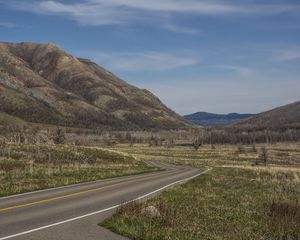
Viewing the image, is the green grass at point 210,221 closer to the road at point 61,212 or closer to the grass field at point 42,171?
the road at point 61,212

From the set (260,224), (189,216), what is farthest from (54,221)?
(260,224)

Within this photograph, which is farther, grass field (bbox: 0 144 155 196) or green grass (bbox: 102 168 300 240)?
grass field (bbox: 0 144 155 196)

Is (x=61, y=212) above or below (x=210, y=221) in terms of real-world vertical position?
above

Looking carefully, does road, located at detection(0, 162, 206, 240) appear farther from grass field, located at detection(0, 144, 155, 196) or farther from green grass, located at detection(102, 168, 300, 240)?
grass field, located at detection(0, 144, 155, 196)

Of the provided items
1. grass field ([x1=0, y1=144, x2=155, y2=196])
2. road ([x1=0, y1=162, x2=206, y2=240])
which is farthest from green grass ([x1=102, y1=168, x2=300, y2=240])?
grass field ([x1=0, y1=144, x2=155, y2=196])

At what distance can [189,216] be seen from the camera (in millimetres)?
15969

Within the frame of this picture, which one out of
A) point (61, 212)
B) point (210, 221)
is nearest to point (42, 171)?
point (61, 212)

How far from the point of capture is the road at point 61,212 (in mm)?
12678

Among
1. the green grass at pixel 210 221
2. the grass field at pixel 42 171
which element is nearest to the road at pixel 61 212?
the green grass at pixel 210 221

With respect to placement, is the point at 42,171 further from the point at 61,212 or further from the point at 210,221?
the point at 210,221

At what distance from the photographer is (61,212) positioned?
55.3ft

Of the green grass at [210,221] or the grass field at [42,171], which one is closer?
the green grass at [210,221]

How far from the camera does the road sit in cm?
1268

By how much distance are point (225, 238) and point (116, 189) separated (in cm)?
1459
